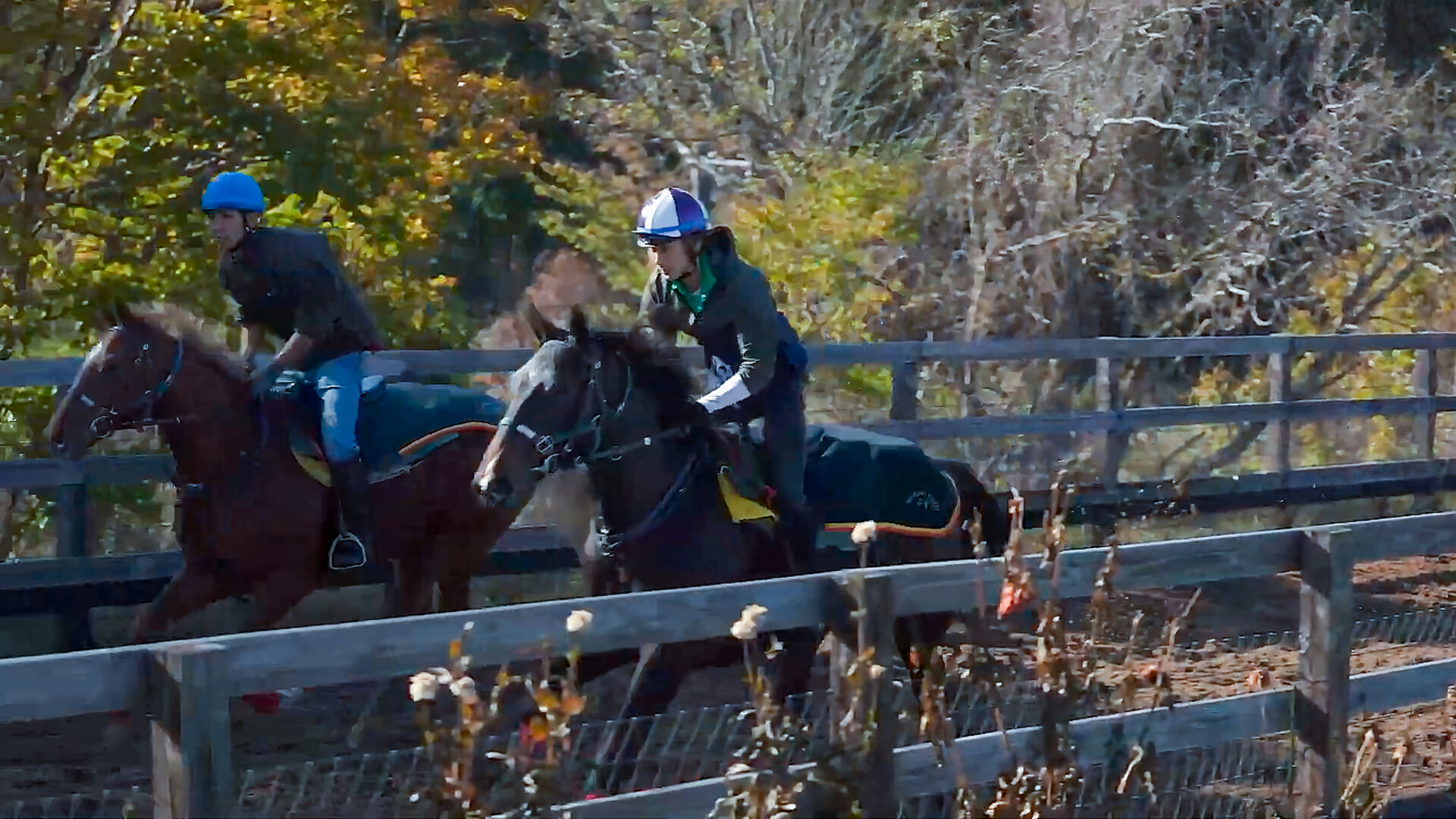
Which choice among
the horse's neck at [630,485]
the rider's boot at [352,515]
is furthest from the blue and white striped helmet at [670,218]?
the rider's boot at [352,515]

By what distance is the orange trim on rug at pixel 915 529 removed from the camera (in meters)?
6.84

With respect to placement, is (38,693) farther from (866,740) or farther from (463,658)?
(866,740)

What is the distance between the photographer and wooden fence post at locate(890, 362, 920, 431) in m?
11.1

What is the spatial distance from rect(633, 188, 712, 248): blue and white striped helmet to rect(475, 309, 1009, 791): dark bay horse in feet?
1.31

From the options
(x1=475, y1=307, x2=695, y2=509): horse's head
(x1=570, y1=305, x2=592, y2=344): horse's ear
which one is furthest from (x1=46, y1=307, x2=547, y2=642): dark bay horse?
(x1=570, y1=305, x2=592, y2=344): horse's ear

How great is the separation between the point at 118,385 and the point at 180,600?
912mm

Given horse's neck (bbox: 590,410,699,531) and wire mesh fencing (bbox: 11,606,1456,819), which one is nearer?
wire mesh fencing (bbox: 11,606,1456,819)

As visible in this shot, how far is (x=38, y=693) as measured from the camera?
317 cm

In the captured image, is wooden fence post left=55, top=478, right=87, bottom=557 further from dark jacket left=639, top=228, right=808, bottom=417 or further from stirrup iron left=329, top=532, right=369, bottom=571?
dark jacket left=639, top=228, right=808, bottom=417

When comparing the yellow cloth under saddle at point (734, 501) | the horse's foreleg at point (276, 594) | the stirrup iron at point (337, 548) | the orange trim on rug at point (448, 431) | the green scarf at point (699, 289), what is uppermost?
the green scarf at point (699, 289)

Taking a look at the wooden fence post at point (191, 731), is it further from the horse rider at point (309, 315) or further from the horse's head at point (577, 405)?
the horse rider at point (309, 315)

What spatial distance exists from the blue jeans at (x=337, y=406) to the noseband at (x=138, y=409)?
24.6 inches

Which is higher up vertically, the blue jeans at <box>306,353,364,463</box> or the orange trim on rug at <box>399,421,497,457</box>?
the blue jeans at <box>306,353,364,463</box>

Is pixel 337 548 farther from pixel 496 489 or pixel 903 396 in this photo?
pixel 903 396
